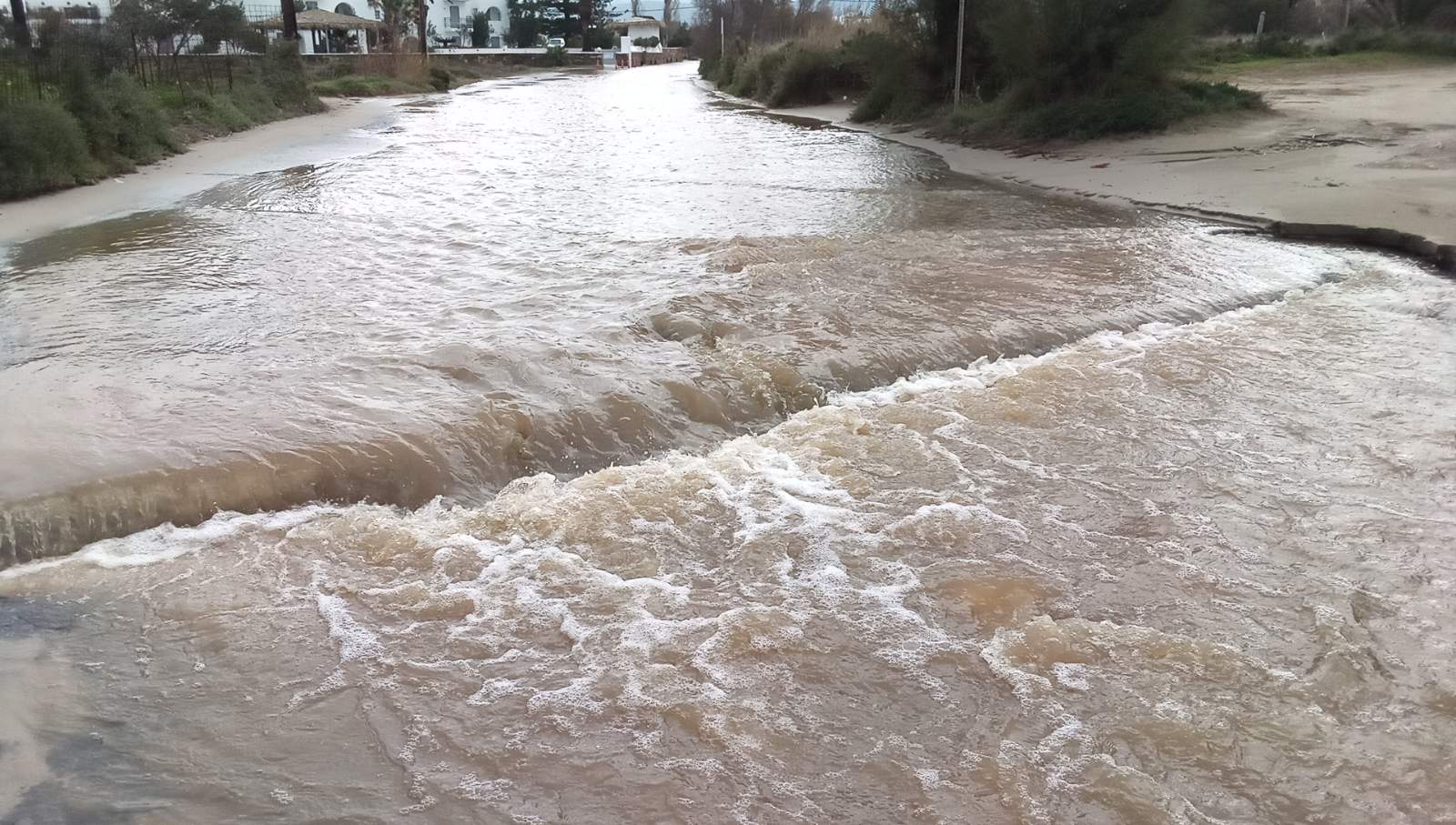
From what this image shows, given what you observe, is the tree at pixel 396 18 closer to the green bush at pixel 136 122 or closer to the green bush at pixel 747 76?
the green bush at pixel 747 76

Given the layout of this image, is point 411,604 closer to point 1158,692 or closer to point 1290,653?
point 1158,692

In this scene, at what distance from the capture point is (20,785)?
7.82ft

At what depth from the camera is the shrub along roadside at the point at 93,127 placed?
398 inches

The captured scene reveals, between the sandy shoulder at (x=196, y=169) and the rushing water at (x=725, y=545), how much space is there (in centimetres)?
250

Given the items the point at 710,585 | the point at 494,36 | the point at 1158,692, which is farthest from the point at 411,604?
the point at 494,36

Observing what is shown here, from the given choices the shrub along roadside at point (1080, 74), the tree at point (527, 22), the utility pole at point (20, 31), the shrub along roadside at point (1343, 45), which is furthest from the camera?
the tree at point (527, 22)

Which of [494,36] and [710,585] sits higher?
[494,36]

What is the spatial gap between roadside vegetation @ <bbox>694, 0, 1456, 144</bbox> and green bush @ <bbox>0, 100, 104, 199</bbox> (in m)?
13.1

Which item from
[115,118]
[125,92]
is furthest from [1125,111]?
[125,92]

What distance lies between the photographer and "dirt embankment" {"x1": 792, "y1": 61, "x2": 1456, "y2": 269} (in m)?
8.73

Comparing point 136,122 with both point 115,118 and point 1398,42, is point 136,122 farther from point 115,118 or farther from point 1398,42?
point 1398,42

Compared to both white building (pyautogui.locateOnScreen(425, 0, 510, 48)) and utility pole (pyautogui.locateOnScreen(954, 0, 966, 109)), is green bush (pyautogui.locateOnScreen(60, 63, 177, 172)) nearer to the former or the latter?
utility pole (pyautogui.locateOnScreen(954, 0, 966, 109))

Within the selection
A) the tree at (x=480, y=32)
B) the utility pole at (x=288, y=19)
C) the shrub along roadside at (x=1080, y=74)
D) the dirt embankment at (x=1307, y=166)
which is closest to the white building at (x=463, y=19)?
the tree at (x=480, y=32)

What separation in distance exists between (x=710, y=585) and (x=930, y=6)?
61.1 ft
